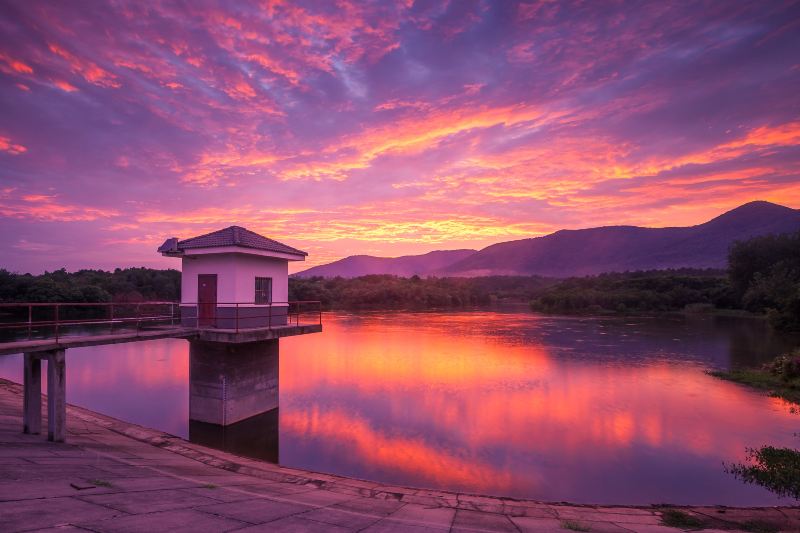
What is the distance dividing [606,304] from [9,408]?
93752mm

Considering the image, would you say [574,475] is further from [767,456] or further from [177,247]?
[177,247]

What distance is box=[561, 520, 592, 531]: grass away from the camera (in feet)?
26.0

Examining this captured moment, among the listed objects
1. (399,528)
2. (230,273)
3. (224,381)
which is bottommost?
(399,528)

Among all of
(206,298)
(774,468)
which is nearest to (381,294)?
(206,298)

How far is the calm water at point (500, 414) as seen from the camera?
1440 cm

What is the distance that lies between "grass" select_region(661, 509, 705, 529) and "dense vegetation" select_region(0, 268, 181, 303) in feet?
119

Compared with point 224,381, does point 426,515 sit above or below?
below

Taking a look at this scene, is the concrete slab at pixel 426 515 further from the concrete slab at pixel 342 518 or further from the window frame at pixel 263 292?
the window frame at pixel 263 292

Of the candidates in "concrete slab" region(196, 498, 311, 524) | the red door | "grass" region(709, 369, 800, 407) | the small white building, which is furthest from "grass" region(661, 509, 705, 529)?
"grass" region(709, 369, 800, 407)

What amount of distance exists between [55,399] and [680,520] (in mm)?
15174

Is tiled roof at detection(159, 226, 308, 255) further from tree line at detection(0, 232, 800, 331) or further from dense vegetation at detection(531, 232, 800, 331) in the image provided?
dense vegetation at detection(531, 232, 800, 331)

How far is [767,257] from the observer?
242ft

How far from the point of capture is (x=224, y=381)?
17094 mm

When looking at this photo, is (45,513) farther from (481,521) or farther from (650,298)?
(650,298)
